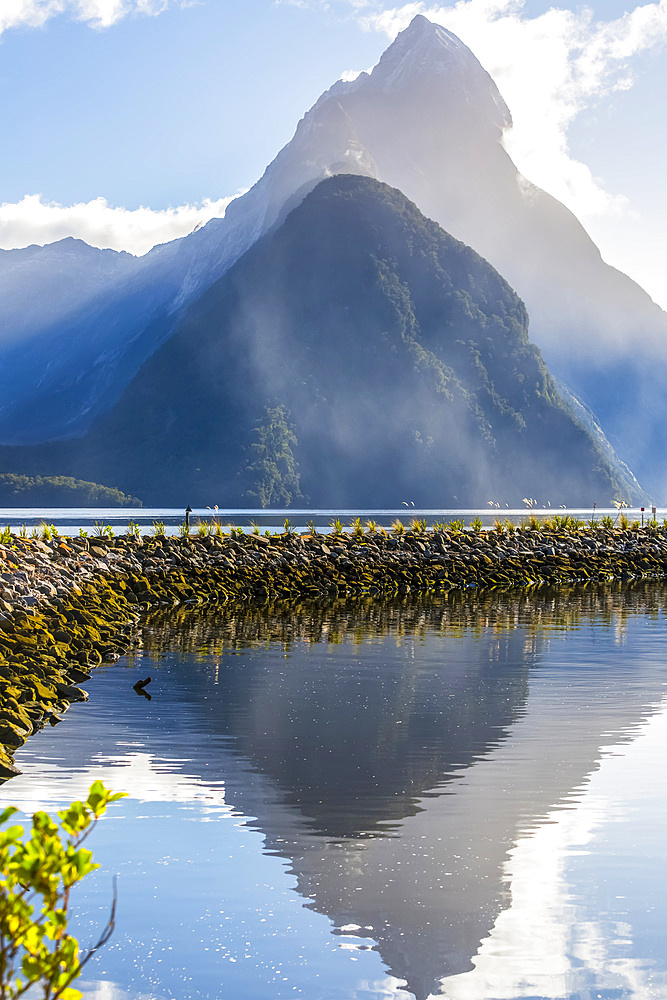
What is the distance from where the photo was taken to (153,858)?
28.1ft

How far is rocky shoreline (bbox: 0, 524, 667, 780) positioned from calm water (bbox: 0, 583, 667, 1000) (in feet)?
3.36

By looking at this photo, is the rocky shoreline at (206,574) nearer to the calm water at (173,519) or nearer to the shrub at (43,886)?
the calm water at (173,519)

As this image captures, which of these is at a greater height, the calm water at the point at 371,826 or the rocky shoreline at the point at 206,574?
the rocky shoreline at the point at 206,574

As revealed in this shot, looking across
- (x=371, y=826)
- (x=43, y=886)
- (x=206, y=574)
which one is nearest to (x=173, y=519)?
(x=206, y=574)

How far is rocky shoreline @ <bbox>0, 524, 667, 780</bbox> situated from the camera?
17.1 meters

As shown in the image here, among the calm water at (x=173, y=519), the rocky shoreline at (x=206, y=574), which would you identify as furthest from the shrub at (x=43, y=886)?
the calm water at (x=173, y=519)

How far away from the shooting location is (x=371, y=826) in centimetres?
955

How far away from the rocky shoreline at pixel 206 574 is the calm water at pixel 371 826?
1.03 m

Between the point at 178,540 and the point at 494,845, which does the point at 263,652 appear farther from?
the point at 178,540

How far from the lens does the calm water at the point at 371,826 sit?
6.59 m

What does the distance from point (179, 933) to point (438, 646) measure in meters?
15.6

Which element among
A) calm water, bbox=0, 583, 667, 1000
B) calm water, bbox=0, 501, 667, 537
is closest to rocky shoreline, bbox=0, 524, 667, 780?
calm water, bbox=0, 583, 667, 1000

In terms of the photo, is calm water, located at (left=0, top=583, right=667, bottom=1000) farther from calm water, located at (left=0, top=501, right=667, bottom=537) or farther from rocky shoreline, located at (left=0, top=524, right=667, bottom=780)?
calm water, located at (left=0, top=501, right=667, bottom=537)

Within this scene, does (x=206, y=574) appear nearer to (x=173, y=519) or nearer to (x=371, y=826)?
(x=371, y=826)
